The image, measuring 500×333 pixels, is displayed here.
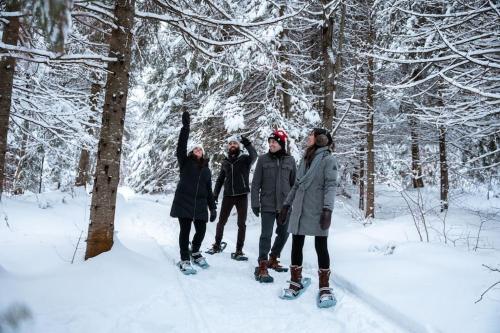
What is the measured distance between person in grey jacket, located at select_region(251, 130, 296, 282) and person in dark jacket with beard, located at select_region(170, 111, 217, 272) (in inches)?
33.2

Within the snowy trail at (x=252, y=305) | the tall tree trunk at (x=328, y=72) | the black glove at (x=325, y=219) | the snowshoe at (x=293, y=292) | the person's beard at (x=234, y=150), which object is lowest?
the snowy trail at (x=252, y=305)

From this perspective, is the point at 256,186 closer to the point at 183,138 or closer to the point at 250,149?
the point at 250,149

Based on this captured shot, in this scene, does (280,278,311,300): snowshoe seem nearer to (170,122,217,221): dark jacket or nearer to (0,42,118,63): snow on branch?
(170,122,217,221): dark jacket

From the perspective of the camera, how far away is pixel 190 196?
6.07m

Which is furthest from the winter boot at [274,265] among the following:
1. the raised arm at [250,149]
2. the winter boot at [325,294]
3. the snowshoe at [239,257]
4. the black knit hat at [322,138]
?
the black knit hat at [322,138]

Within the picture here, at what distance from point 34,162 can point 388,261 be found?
1915 centimetres

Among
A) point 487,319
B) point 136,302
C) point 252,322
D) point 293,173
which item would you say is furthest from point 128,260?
point 487,319

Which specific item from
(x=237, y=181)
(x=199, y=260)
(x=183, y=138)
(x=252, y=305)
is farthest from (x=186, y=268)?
(x=237, y=181)

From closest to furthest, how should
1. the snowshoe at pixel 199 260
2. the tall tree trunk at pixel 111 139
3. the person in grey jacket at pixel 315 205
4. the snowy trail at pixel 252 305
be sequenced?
the snowy trail at pixel 252 305 < the person in grey jacket at pixel 315 205 < the tall tree trunk at pixel 111 139 < the snowshoe at pixel 199 260

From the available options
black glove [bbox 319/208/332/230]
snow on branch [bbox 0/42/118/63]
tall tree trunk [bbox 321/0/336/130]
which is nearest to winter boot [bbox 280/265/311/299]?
Result: black glove [bbox 319/208/332/230]

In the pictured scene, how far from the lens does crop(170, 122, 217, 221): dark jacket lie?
5.98 meters

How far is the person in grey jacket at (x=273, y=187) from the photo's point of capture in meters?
5.97

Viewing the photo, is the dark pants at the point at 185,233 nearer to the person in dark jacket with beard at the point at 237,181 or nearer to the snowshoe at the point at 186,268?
the snowshoe at the point at 186,268

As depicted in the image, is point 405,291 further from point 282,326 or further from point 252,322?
point 252,322
